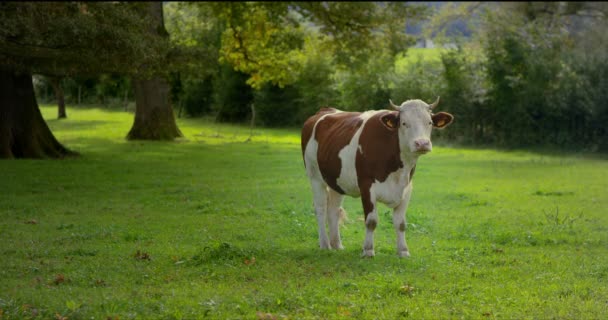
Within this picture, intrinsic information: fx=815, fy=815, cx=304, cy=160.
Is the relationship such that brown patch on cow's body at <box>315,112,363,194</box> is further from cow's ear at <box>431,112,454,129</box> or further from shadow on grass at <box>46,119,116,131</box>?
shadow on grass at <box>46,119,116,131</box>

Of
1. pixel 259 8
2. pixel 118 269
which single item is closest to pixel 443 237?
pixel 118 269

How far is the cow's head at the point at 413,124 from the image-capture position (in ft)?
32.6

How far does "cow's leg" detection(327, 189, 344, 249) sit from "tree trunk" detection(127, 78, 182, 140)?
23.7m

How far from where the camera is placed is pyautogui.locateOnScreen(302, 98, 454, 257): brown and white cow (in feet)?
33.4

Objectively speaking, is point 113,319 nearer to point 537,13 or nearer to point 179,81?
point 537,13

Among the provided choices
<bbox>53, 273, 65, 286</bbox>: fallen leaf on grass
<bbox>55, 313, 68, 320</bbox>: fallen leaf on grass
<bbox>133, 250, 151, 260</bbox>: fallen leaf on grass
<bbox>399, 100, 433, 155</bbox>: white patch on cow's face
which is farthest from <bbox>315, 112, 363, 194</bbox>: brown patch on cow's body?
<bbox>55, 313, 68, 320</bbox>: fallen leaf on grass

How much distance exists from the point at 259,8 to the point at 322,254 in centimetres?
2756

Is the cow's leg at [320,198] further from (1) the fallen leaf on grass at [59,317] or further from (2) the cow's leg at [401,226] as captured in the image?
(1) the fallen leaf on grass at [59,317]

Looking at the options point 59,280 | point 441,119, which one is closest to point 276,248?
point 441,119

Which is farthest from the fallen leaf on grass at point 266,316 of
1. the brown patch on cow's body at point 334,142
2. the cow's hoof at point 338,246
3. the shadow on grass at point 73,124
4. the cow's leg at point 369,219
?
the shadow on grass at point 73,124

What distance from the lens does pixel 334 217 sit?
11.5m

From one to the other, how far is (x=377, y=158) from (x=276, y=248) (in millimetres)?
2006

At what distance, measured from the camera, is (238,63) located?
127 feet

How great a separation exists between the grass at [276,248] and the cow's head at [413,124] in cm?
148
